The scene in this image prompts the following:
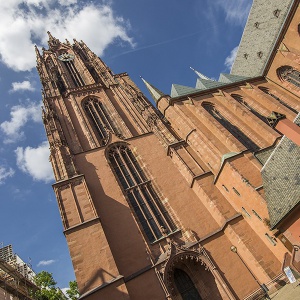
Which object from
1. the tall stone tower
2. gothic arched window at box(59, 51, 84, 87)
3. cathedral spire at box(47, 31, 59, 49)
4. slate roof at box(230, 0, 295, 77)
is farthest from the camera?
cathedral spire at box(47, 31, 59, 49)

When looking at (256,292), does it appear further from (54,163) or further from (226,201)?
(54,163)

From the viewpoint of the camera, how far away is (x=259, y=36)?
2612 centimetres

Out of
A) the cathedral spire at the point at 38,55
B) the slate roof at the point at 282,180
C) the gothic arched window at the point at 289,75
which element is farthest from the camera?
the cathedral spire at the point at 38,55

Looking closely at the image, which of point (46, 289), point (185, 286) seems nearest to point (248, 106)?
point (185, 286)

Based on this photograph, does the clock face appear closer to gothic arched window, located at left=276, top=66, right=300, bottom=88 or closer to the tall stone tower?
the tall stone tower

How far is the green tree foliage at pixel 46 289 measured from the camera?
21.7m

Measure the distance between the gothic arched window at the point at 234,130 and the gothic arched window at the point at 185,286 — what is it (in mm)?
9313

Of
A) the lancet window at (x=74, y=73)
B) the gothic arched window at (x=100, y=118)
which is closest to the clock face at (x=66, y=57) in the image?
the lancet window at (x=74, y=73)

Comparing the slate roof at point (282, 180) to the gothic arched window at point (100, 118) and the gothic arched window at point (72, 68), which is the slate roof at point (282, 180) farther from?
the gothic arched window at point (72, 68)

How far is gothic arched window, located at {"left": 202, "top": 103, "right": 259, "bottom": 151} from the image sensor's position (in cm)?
1788

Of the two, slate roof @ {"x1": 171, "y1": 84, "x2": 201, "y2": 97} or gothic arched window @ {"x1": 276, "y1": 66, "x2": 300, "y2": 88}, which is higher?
slate roof @ {"x1": 171, "y1": 84, "x2": 201, "y2": 97}

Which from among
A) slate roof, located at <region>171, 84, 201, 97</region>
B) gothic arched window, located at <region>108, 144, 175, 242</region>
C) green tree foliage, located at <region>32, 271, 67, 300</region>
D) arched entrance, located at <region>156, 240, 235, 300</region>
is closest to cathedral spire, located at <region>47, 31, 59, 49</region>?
slate roof, located at <region>171, 84, 201, 97</region>

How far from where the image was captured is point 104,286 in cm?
1118

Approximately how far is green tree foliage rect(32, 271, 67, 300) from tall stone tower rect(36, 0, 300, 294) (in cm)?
1227
